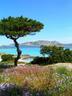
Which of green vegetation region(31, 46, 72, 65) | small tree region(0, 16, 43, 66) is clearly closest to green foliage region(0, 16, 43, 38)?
small tree region(0, 16, 43, 66)

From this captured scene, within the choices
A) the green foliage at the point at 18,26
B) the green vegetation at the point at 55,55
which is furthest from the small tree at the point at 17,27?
the green vegetation at the point at 55,55

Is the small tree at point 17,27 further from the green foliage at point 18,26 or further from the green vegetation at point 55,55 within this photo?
the green vegetation at point 55,55

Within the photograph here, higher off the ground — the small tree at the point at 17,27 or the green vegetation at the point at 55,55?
the small tree at the point at 17,27

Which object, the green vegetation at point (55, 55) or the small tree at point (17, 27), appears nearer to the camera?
the small tree at point (17, 27)

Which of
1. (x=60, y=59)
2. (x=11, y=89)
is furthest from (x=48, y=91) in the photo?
(x=60, y=59)

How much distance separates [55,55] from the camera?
34.3 metres

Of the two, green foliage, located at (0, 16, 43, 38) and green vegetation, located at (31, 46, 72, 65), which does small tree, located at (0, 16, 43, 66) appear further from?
green vegetation, located at (31, 46, 72, 65)

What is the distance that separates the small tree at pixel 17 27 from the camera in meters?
28.1

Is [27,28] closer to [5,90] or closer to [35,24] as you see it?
[35,24]

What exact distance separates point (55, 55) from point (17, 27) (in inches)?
286

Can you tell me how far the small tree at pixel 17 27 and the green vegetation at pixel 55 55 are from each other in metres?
5.47

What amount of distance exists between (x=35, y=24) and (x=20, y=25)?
1.54 meters

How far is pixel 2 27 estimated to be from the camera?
92.4ft

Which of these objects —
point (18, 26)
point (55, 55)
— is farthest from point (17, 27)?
point (55, 55)
